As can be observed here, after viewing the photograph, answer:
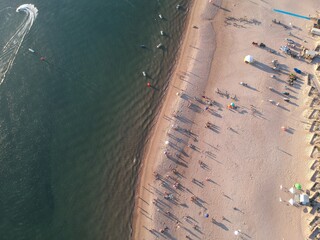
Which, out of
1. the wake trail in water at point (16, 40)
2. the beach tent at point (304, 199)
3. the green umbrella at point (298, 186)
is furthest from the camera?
the wake trail in water at point (16, 40)

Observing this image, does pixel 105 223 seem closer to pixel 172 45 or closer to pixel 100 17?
pixel 172 45

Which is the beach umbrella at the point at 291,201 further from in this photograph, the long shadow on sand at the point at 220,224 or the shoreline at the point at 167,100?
the shoreline at the point at 167,100

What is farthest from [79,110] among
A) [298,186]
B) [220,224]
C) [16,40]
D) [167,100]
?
[298,186]

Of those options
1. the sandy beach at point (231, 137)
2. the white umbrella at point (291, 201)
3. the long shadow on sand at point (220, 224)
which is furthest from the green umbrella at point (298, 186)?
the long shadow on sand at point (220, 224)

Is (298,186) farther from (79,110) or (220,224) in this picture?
(79,110)

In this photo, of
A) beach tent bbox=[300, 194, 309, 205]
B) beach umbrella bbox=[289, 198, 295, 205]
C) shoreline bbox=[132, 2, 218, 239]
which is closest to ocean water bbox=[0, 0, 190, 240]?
shoreline bbox=[132, 2, 218, 239]
